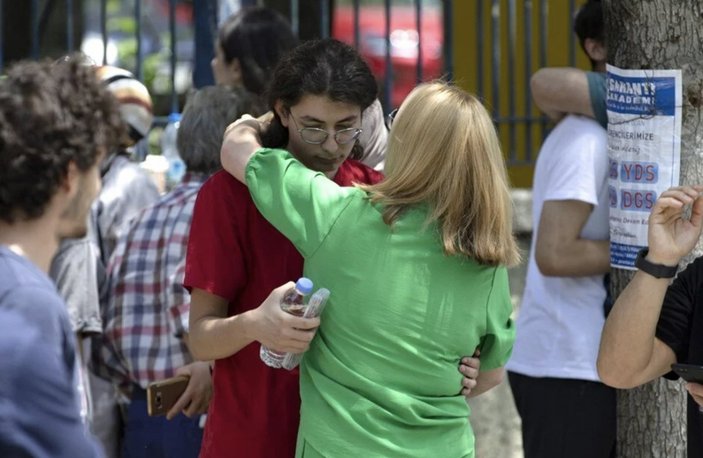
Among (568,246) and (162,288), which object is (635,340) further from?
(162,288)

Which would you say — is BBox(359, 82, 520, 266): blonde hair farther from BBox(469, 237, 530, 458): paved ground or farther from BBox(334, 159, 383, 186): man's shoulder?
BBox(469, 237, 530, 458): paved ground

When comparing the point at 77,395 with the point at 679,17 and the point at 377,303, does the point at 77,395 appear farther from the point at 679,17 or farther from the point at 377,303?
the point at 679,17

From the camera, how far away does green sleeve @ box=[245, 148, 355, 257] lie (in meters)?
2.91

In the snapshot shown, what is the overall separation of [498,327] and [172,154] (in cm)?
348

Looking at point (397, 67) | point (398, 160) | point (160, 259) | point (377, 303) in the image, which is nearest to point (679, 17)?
point (398, 160)

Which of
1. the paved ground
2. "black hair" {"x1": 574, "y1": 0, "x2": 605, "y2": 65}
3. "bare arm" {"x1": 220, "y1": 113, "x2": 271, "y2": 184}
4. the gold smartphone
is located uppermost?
"black hair" {"x1": 574, "y1": 0, "x2": 605, "y2": 65}

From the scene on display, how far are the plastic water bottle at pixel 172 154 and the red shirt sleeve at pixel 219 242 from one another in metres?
2.86

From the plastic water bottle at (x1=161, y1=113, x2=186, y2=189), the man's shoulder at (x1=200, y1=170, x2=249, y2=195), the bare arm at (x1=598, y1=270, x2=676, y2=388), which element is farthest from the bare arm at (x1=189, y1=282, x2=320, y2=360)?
the plastic water bottle at (x1=161, y1=113, x2=186, y2=189)

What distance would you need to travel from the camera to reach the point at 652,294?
9.74 feet

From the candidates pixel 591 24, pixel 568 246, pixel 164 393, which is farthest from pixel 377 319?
pixel 591 24

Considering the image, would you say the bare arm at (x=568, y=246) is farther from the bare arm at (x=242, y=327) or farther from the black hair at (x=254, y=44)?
the bare arm at (x=242, y=327)

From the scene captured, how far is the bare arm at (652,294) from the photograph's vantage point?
9.75 feet

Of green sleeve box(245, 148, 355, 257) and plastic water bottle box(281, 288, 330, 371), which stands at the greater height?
green sleeve box(245, 148, 355, 257)

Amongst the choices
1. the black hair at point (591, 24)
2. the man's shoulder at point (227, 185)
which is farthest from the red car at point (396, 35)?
the man's shoulder at point (227, 185)
